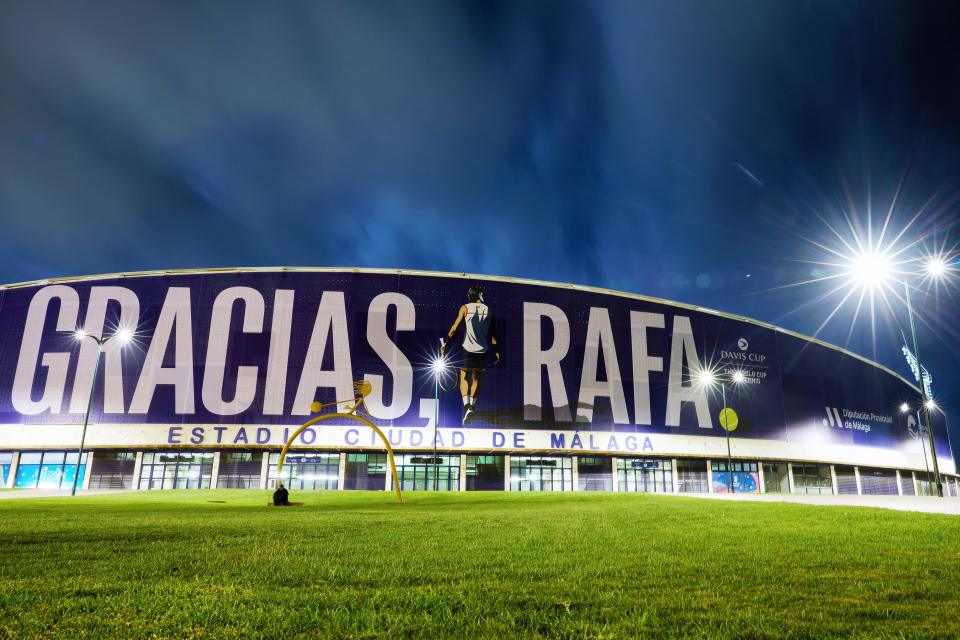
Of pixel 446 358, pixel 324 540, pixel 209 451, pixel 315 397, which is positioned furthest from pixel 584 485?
pixel 324 540

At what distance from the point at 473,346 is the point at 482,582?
51803 millimetres

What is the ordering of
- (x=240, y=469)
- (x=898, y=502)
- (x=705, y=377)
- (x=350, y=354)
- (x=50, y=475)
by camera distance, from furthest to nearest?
(x=705, y=377)
(x=350, y=354)
(x=50, y=475)
(x=240, y=469)
(x=898, y=502)

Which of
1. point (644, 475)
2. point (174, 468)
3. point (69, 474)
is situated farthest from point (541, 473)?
point (69, 474)

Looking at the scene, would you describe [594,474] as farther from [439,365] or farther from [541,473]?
[439,365]

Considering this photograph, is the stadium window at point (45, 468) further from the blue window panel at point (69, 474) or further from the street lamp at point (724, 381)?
the street lamp at point (724, 381)

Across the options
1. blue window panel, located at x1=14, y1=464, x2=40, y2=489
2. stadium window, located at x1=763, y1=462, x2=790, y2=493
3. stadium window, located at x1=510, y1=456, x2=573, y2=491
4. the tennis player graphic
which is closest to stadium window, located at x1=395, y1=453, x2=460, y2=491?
the tennis player graphic

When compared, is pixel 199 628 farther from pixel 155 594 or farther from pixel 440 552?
pixel 440 552

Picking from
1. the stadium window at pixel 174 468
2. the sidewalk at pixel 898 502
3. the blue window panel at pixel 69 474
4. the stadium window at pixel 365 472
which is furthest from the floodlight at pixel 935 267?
the blue window panel at pixel 69 474

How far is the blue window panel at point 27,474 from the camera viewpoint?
55438 mm

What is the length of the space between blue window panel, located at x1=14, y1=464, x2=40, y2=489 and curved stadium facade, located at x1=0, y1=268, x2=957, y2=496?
0.11m

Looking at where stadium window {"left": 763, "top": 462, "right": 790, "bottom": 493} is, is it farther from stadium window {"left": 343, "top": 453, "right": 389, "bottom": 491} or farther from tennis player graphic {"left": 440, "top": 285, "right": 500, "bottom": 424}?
stadium window {"left": 343, "top": 453, "right": 389, "bottom": 491}

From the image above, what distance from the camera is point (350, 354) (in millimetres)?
56750

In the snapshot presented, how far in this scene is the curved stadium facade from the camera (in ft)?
180

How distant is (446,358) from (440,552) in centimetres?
4875
